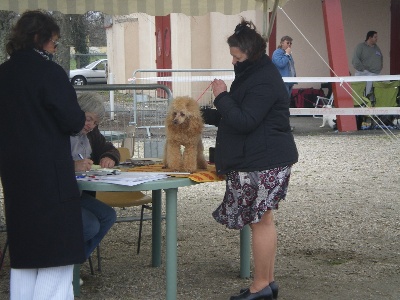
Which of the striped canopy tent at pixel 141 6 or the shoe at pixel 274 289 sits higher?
the striped canopy tent at pixel 141 6

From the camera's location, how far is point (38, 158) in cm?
390

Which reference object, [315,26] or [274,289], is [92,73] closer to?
[315,26]

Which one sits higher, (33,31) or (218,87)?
(33,31)

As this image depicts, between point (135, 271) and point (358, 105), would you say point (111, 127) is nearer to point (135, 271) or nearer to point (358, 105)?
point (135, 271)

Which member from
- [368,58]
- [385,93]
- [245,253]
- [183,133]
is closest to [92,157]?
[183,133]

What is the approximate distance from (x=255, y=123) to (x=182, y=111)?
0.41 metres

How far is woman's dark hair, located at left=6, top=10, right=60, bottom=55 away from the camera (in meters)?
4.00

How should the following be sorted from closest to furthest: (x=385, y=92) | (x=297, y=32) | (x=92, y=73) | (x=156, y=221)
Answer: (x=156, y=221), (x=385, y=92), (x=297, y=32), (x=92, y=73)

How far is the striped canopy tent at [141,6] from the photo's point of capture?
6.65 m

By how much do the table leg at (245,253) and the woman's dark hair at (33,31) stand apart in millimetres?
2127

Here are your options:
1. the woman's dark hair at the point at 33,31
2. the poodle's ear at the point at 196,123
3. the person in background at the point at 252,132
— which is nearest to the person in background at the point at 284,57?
the person in background at the point at 252,132

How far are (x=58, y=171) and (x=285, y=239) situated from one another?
3322 millimetres

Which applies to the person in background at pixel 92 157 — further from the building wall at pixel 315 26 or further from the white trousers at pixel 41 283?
the building wall at pixel 315 26

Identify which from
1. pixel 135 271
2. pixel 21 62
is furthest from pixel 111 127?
pixel 21 62
